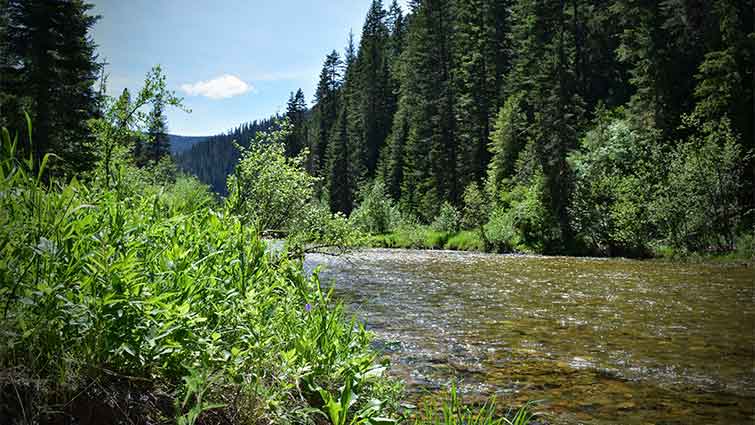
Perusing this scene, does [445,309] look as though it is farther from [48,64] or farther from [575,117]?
[575,117]

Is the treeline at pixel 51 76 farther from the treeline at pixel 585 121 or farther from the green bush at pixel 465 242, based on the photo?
the treeline at pixel 585 121

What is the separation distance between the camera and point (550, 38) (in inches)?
1534

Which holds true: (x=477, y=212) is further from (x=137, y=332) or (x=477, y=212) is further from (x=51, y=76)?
(x=137, y=332)

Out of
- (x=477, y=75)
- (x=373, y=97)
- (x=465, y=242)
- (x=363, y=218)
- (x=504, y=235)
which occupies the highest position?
(x=373, y=97)

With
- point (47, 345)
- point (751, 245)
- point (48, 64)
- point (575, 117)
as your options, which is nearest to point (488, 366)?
point (47, 345)

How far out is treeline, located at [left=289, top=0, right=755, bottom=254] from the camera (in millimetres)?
21531

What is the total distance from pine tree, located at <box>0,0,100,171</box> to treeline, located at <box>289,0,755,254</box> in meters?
23.0

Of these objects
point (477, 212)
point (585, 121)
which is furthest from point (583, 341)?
point (585, 121)

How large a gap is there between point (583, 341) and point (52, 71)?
20.8 meters

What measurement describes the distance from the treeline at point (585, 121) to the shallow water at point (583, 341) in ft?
26.4

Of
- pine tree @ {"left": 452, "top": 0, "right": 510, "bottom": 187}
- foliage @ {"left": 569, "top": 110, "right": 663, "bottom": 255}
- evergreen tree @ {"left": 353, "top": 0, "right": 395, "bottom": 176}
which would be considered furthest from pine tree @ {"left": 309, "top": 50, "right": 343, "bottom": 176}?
foliage @ {"left": 569, "top": 110, "right": 663, "bottom": 255}

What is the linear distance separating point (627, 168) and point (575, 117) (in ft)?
32.9

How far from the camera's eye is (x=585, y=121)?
35.1 meters

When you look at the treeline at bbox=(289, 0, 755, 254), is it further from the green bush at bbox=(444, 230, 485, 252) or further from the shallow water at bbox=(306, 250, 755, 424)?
the shallow water at bbox=(306, 250, 755, 424)
